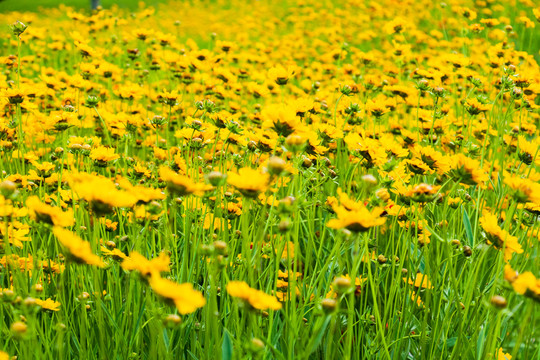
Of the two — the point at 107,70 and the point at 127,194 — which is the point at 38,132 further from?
the point at 127,194

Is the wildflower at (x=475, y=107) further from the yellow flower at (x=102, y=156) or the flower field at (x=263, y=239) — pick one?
the yellow flower at (x=102, y=156)

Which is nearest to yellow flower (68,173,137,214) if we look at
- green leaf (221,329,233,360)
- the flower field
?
the flower field

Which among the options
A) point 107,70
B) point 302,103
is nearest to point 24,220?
point 302,103

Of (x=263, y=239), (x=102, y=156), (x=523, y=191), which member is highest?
(x=523, y=191)

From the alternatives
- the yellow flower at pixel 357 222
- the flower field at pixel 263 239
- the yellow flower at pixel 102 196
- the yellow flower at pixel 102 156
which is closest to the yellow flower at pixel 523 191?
the flower field at pixel 263 239

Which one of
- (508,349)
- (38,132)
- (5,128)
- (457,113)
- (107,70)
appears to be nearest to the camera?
(508,349)

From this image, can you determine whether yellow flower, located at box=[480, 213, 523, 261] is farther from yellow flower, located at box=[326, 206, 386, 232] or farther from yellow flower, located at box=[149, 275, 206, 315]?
yellow flower, located at box=[149, 275, 206, 315]

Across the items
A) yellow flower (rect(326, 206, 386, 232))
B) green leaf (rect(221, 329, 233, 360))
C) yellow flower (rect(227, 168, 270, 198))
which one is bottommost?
green leaf (rect(221, 329, 233, 360))

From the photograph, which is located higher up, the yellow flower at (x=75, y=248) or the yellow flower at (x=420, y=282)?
the yellow flower at (x=75, y=248)

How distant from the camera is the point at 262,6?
28.9 feet

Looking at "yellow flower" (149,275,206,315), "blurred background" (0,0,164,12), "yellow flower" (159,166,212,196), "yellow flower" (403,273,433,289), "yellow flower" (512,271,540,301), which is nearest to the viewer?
"yellow flower" (149,275,206,315)

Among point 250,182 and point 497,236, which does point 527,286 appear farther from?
point 250,182

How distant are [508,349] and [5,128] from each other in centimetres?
161

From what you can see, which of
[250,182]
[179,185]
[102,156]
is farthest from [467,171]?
[102,156]
